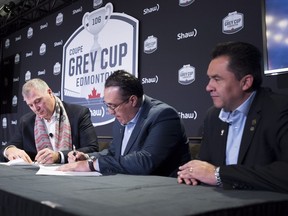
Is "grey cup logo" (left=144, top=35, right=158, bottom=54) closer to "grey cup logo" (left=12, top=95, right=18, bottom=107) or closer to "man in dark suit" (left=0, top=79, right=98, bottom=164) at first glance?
"man in dark suit" (left=0, top=79, right=98, bottom=164)

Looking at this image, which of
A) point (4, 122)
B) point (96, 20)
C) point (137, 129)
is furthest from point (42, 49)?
point (137, 129)

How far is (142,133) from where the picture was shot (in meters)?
1.83

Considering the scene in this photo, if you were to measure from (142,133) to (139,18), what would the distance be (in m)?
2.29

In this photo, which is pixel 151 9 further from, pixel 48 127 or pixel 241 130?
pixel 241 130

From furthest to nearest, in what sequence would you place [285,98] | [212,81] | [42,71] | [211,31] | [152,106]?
[42,71] < [211,31] < [152,106] < [212,81] < [285,98]

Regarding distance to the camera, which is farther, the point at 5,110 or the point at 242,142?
the point at 5,110

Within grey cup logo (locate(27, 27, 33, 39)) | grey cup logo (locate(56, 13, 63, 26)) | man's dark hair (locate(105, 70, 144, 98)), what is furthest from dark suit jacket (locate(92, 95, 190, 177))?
grey cup logo (locate(27, 27, 33, 39))

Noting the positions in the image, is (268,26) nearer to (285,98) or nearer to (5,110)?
(285,98)

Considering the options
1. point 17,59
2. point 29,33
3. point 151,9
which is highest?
point 29,33

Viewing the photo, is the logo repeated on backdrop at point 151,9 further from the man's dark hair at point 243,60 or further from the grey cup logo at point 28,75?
the grey cup logo at point 28,75

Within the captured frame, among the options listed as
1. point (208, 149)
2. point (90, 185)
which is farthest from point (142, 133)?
point (90, 185)

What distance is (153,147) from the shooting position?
5.53 feet

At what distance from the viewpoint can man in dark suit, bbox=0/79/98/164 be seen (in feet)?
8.61

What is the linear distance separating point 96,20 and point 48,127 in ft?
6.92
